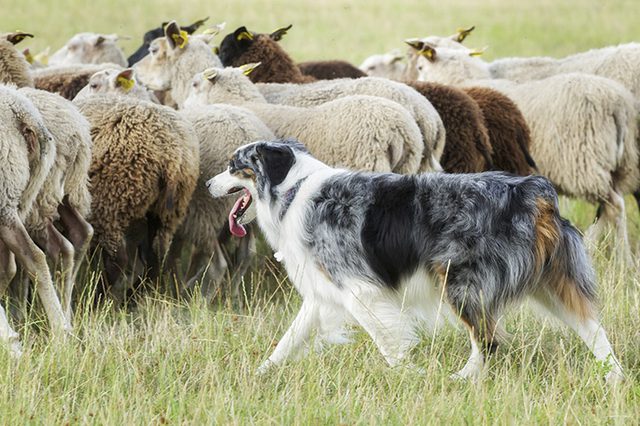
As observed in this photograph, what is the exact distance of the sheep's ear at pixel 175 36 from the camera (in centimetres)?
966

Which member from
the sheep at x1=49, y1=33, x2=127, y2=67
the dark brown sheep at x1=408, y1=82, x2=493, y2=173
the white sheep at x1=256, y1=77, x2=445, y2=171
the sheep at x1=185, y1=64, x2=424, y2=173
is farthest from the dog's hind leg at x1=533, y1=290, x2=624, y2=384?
the sheep at x1=49, y1=33, x2=127, y2=67

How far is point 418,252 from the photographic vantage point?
4.99 meters

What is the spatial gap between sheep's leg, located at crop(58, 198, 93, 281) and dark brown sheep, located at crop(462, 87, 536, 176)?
3.80 meters

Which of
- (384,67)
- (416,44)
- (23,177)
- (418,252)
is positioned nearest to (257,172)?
(418,252)

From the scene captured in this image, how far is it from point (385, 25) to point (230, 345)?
74.4 feet

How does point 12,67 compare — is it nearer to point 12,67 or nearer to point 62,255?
point 12,67

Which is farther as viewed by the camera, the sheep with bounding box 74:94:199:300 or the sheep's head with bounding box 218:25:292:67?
the sheep's head with bounding box 218:25:292:67

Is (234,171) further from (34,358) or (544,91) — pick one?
(544,91)

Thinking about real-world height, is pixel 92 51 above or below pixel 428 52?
above

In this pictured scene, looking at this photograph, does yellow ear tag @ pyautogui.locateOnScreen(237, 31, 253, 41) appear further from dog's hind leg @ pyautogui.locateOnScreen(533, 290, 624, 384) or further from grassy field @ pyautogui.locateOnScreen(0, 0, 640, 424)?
dog's hind leg @ pyautogui.locateOnScreen(533, 290, 624, 384)

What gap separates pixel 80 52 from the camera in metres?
12.0

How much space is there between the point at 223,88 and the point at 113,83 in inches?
37.3

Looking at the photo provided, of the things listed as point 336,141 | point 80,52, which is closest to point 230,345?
point 336,141

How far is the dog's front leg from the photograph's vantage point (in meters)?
5.15
